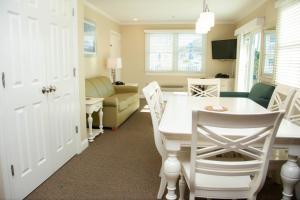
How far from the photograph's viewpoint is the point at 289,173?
1638 millimetres

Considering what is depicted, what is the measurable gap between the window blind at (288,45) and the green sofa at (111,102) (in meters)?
2.78

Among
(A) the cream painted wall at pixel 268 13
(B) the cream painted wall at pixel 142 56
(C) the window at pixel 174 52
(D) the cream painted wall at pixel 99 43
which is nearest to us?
(A) the cream painted wall at pixel 268 13

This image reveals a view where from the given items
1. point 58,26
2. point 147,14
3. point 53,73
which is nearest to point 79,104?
point 53,73

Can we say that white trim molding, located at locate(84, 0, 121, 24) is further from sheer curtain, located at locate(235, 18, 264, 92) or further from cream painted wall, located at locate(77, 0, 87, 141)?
sheer curtain, located at locate(235, 18, 264, 92)

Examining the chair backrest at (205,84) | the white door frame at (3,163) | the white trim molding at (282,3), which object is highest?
the white trim molding at (282,3)

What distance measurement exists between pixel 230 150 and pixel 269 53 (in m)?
3.80

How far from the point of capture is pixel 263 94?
399 centimetres

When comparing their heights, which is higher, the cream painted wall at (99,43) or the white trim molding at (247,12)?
the white trim molding at (247,12)

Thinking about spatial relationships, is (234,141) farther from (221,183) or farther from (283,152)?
(283,152)

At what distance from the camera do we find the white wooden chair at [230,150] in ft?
4.31

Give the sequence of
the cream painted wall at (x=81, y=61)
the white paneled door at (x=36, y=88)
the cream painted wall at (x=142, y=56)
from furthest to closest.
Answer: the cream painted wall at (x=142, y=56) → the cream painted wall at (x=81, y=61) → the white paneled door at (x=36, y=88)

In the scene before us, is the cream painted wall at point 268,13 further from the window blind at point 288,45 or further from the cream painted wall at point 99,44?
the cream painted wall at point 99,44

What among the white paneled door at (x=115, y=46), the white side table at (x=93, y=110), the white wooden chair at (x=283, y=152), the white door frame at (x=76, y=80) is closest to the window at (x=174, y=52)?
the white paneled door at (x=115, y=46)

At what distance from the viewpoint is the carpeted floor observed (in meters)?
2.32
